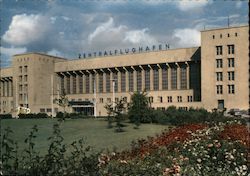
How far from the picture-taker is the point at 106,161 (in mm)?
7258

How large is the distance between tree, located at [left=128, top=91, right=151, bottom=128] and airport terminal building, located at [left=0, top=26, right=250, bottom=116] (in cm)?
1868

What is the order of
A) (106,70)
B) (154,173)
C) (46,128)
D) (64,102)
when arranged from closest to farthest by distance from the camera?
1. (154,173)
2. (64,102)
3. (46,128)
4. (106,70)

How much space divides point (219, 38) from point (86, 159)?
5937 cm

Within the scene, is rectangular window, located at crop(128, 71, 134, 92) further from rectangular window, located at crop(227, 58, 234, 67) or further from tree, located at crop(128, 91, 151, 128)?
tree, located at crop(128, 91, 151, 128)

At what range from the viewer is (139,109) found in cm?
3180

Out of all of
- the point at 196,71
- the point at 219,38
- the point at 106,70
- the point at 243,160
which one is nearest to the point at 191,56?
the point at 196,71

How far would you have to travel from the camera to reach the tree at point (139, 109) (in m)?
31.2

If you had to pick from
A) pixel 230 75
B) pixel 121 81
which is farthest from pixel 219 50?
pixel 121 81

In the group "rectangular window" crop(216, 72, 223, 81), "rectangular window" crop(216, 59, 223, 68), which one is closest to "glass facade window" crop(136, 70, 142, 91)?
"rectangular window" crop(216, 72, 223, 81)

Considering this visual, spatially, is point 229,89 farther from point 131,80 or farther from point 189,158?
point 189,158

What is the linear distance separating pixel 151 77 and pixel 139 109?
45.7 metres

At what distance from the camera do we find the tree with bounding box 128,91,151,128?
3122cm

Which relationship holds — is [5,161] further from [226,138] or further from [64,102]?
[226,138]

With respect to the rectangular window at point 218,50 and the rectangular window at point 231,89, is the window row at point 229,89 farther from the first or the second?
the rectangular window at point 218,50
